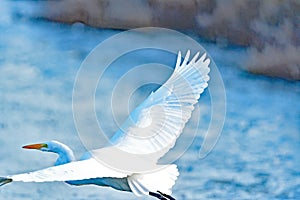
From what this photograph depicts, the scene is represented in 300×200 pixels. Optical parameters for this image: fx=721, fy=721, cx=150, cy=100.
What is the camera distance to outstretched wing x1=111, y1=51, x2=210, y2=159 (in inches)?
72.2

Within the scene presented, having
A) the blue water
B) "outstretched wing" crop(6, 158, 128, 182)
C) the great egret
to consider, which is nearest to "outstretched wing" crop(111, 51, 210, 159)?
the great egret

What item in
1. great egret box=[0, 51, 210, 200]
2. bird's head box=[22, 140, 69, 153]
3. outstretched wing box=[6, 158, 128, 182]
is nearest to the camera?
outstretched wing box=[6, 158, 128, 182]

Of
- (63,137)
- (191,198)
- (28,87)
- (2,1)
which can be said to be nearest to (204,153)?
(191,198)

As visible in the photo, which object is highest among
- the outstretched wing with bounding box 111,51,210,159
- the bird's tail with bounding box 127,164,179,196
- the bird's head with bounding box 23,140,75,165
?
the outstretched wing with bounding box 111,51,210,159

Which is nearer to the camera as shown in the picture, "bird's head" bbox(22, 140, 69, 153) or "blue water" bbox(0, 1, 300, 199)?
"bird's head" bbox(22, 140, 69, 153)

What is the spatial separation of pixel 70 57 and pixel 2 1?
26 cm

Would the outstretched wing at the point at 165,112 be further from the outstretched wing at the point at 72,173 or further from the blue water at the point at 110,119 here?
the blue water at the point at 110,119

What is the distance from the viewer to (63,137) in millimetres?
2143

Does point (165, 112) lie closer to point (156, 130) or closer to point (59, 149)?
point (156, 130)

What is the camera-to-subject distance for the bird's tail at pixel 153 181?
6.21 feet

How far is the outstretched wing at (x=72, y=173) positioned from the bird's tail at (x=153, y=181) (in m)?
0.04

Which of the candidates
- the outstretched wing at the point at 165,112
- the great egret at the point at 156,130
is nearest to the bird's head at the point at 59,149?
the great egret at the point at 156,130

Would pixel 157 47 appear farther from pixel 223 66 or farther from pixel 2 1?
pixel 2 1

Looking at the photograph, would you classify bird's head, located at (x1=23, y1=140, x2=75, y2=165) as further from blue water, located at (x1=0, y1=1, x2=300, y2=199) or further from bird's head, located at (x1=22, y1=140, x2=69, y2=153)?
blue water, located at (x1=0, y1=1, x2=300, y2=199)
